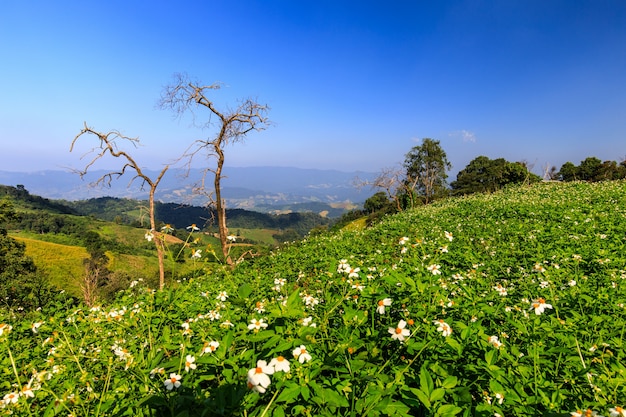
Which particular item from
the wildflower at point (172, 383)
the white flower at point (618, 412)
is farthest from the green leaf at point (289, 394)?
the white flower at point (618, 412)

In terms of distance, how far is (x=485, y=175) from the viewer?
51.1 m

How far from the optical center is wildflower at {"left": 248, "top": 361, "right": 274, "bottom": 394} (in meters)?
1.42

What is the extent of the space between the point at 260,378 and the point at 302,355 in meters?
0.28

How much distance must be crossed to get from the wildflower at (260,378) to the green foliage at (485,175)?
1856 inches

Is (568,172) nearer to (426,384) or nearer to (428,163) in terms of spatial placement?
(428,163)

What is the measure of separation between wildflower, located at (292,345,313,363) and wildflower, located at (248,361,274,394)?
18 centimetres

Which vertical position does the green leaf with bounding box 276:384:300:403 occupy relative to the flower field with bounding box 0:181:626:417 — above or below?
above

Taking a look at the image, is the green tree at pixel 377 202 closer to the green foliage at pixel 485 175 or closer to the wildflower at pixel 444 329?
the green foliage at pixel 485 175

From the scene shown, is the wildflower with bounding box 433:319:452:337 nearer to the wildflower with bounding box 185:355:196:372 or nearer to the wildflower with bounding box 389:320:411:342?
the wildflower with bounding box 389:320:411:342

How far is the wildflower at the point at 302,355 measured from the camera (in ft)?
5.30

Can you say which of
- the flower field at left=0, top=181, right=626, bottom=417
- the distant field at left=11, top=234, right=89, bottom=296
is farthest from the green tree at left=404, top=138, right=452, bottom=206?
the distant field at left=11, top=234, right=89, bottom=296

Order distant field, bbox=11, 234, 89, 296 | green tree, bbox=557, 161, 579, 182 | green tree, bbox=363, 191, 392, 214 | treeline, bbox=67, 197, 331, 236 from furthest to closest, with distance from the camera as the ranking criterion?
1. treeline, bbox=67, 197, 331, 236
2. green tree, bbox=363, 191, 392, 214
3. distant field, bbox=11, 234, 89, 296
4. green tree, bbox=557, 161, 579, 182

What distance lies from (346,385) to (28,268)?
150 feet

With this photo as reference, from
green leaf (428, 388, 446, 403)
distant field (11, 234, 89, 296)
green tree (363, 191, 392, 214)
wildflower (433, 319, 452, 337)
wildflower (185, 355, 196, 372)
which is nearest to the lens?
green leaf (428, 388, 446, 403)
